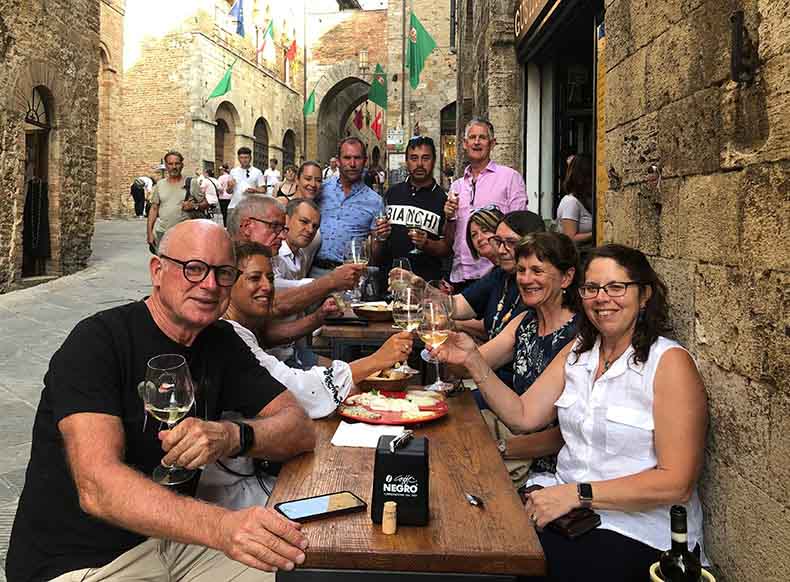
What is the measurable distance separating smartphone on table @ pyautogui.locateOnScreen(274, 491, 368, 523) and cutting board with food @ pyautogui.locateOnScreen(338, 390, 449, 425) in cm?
54

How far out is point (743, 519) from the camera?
1.98 meters

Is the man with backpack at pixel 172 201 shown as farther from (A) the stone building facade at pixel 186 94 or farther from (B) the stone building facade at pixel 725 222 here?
(A) the stone building facade at pixel 186 94

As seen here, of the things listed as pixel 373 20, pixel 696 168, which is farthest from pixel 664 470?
pixel 373 20

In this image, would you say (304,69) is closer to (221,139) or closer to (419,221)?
(221,139)

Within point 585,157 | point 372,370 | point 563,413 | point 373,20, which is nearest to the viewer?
point 563,413

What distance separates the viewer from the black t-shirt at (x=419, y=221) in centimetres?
502

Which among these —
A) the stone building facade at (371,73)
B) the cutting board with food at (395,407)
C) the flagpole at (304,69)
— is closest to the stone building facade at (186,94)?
the stone building facade at (371,73)

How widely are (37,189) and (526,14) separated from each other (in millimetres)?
7198

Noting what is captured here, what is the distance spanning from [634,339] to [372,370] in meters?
0.91

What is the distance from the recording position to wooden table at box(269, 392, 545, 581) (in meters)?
1.40

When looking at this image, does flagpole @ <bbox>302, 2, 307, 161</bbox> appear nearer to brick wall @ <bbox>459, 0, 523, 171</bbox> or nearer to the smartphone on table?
brick wall @ <bbox>459, 0, 523, 171</bbox>

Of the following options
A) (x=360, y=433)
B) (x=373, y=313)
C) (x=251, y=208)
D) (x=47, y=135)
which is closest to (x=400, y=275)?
(x=373, y=313)

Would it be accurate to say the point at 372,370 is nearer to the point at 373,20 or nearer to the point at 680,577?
the point at 680,577

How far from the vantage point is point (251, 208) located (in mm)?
3582
